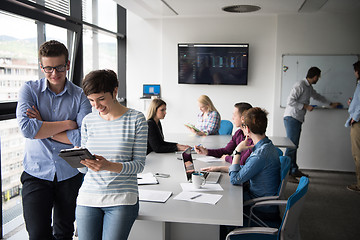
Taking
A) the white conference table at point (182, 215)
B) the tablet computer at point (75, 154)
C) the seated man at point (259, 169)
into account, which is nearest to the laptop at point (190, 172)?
the white conference table at point (182, 215)

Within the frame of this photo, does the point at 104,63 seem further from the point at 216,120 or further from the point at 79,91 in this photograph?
the point at 79,91

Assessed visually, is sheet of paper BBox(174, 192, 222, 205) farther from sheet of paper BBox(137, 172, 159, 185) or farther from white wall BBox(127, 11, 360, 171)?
white wall BBox(127, 11, 360, 171)

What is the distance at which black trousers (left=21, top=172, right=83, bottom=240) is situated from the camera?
2072 millimetres

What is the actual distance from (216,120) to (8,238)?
3.05 m

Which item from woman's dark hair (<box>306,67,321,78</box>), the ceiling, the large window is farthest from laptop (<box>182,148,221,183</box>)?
woman's dark hair (<box>306,67,321,78</box>)

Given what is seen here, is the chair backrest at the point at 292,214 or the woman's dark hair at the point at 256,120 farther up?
the woman's dark hair at the point at 256,120

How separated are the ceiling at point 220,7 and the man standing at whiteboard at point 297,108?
3.34 feet

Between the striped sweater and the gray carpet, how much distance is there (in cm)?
244

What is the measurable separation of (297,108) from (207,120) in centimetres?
169

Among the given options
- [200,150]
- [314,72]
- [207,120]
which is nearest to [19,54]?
[200,150]

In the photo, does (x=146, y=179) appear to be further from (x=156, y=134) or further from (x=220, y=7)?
(x=220, y=7)

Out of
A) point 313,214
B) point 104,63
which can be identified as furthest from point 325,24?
point 104,63

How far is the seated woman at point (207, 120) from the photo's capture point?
17.2 ft

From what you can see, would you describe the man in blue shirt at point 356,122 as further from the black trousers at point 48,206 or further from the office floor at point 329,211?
the black trousers at point 48,206
